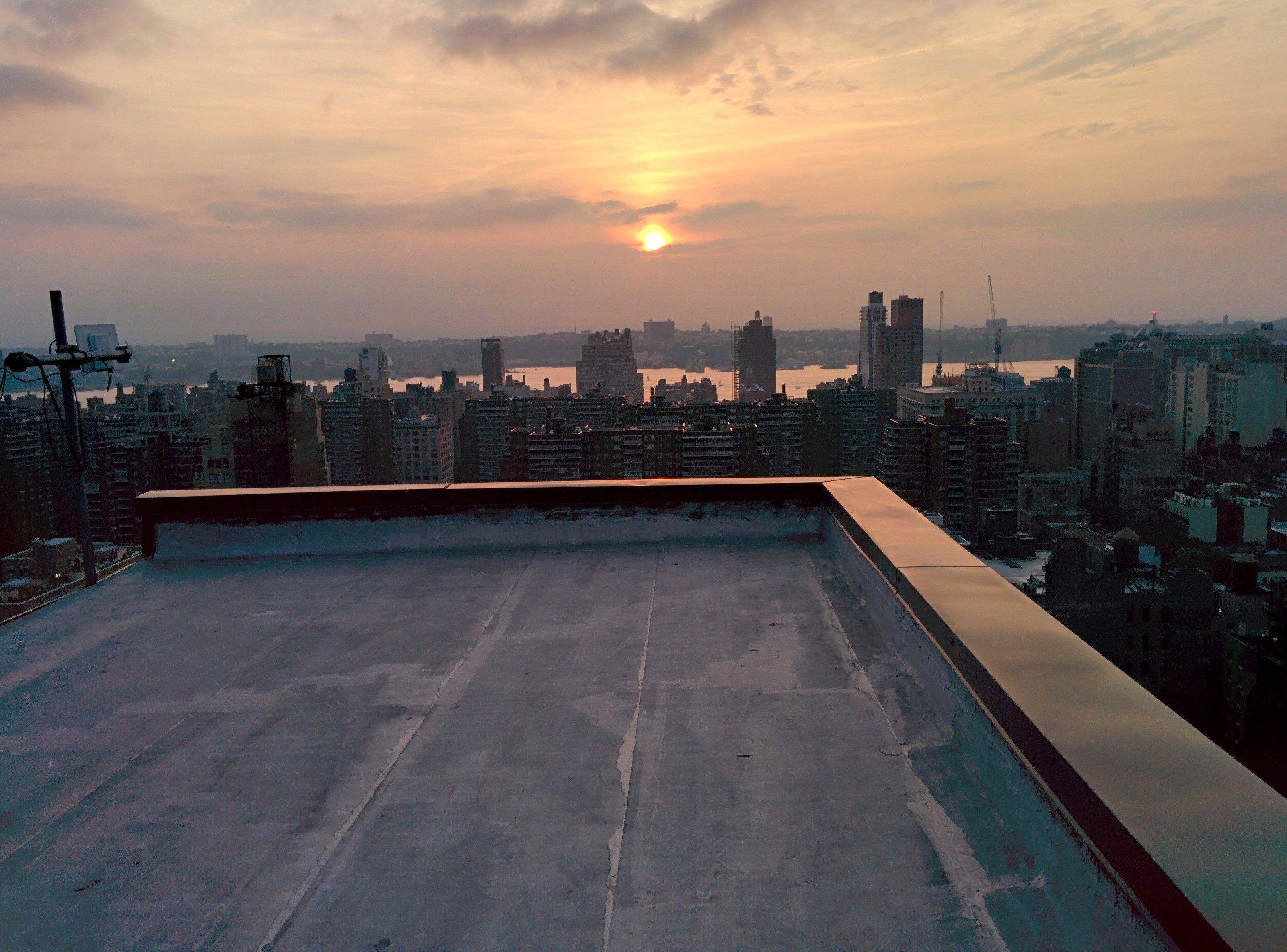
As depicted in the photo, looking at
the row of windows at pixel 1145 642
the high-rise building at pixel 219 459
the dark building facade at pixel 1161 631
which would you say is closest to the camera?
the dark building facade at pixel 1161 631

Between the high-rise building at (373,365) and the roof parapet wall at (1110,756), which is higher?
the high-rise building at (373,365)

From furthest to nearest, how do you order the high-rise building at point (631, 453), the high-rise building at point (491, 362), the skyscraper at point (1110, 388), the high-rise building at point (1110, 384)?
the high-rise building at point (491, 362) < the high-rise building at point (1110, 384) < the skyscraper at point (1110, 388) < the high-rise building at point (631, 453)

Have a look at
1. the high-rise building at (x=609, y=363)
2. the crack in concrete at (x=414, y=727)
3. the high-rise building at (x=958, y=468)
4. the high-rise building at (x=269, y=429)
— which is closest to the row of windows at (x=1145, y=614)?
the high-rise building at (x=958, y=468)

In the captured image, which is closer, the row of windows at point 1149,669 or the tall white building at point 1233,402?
the row of windows at point 1149,669

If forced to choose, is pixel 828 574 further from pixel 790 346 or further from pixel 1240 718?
pixel 790 346

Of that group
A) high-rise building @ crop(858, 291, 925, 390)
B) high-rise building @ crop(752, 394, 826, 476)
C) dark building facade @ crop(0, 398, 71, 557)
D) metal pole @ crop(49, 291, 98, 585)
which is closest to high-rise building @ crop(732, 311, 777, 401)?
high-rise building @ crop(858, 291, 925, 390)

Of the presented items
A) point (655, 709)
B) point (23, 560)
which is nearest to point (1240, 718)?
point (655, 709)

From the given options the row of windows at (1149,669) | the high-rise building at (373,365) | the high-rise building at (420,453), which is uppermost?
the high-rise building at (373,365)

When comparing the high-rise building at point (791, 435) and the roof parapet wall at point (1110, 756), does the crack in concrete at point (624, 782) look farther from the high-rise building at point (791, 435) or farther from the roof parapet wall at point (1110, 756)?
the high-rise building at point (791, 435)
